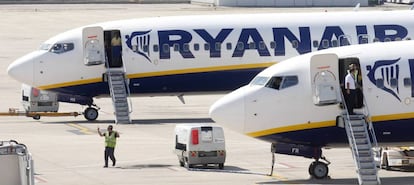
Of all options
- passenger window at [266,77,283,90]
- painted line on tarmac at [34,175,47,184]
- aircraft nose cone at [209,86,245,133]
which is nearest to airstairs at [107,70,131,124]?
painted line on tarmac at [34,175,47,184]

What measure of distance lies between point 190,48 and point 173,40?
792 mm

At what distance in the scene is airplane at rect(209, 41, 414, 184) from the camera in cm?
4219

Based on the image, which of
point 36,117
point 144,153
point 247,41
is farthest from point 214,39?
point 144,153

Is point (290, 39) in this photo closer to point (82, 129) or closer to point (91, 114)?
point (91, 114)

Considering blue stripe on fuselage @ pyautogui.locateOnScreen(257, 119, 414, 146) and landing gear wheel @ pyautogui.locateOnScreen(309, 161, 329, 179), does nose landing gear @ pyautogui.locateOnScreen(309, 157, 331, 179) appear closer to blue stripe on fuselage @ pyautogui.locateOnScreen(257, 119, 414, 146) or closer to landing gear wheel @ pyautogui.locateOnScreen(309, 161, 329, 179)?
landing gear wheel @ pyautogui.locateOnScreen(309, 161, 329, 179)

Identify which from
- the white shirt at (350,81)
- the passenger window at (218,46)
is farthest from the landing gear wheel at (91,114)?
the white shirt at (350,81)

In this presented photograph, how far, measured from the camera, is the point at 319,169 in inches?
1699

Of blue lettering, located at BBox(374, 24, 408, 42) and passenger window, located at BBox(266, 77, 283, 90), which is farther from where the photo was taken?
blue lettering, located at BBox(374, 24, 408, 42)

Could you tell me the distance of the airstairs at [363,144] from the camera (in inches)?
1620

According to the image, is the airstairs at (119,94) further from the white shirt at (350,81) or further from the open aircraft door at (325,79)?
the white shirt at (350,81)

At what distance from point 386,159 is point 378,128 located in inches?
129

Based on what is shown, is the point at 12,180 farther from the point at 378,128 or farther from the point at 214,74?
the point at 214,74


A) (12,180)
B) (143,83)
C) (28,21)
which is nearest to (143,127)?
(143,83)

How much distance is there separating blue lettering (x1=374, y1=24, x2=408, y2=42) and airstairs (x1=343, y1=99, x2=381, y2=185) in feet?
58.1
